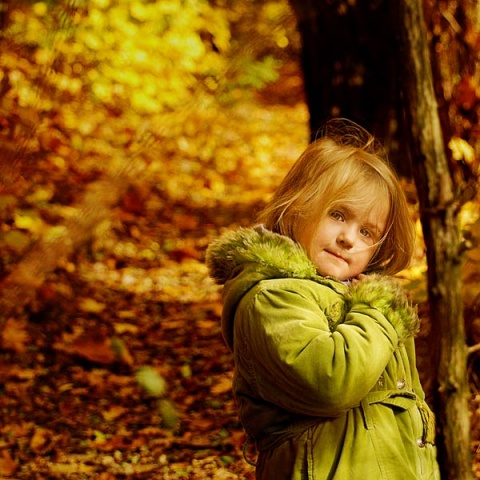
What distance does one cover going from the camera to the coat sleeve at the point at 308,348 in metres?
1.61

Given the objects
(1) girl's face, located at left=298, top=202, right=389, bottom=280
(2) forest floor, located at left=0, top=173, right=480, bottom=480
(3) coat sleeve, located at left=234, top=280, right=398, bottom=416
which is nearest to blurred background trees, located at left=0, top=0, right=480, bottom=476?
(2) forest floor, located at left=0, top=173, right=480, bottom=480

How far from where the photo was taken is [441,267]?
141 cm

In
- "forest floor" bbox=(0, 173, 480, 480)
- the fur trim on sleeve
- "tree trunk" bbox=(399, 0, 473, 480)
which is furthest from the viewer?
"forest floor" bbox=(0, 173, 480, 480)

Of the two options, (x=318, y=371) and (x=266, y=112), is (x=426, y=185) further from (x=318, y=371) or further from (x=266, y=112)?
(x=266, y=112)

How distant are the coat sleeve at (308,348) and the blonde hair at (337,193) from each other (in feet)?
0.87

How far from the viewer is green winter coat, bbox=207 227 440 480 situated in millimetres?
1631

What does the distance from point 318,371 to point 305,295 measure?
8.0 inches

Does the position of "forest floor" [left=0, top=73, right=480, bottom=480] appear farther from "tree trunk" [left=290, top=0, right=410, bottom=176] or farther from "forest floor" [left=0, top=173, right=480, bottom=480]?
"tree trunk" [left=290, top=0, right=410, bottom=176]

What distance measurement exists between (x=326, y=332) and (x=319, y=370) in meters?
0.09

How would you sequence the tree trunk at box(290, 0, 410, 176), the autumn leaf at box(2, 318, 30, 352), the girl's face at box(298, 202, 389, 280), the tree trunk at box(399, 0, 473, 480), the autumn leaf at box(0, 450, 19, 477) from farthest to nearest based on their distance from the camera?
the tree trunk at box(290, 0, 410, 176), the autumn leaf at box(2, 318, 30, 352), the autumn leaf at box(0, 450, 19, 477), the girl's face at box(298, 202, 389, 280), the tree trunk at box(399, 0, 473, 480)

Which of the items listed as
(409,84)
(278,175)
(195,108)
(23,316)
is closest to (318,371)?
(409,84)

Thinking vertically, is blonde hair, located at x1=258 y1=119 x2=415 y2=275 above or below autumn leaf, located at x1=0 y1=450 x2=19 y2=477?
above

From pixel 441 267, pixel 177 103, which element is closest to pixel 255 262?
pixel 441 267

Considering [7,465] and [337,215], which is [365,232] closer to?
[337,215]
